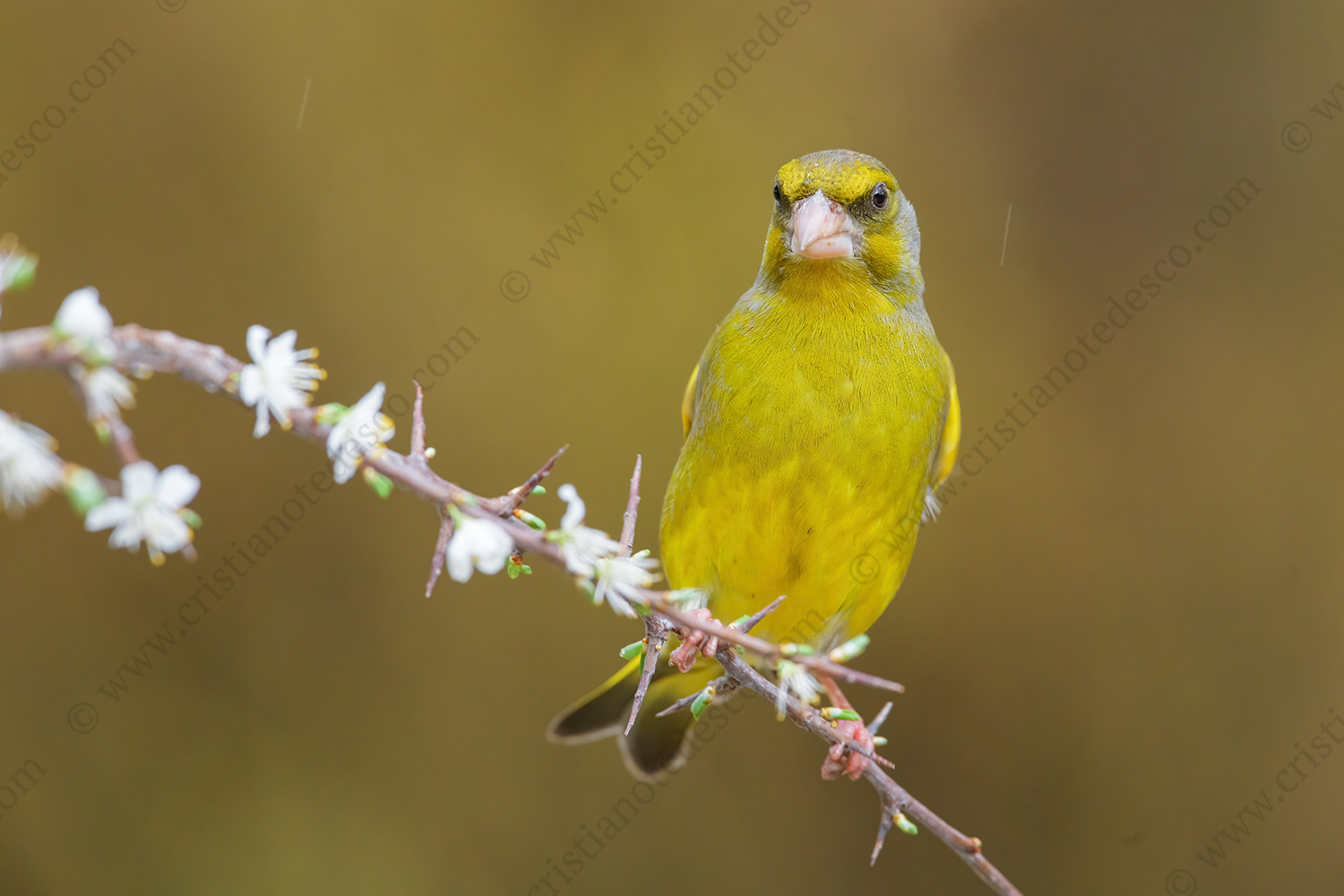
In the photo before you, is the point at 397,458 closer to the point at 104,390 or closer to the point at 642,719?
the point at 104,390

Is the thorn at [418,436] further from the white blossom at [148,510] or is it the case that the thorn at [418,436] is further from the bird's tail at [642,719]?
the bird's tail at [642,719]

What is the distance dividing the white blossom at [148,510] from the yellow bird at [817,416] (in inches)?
57.8

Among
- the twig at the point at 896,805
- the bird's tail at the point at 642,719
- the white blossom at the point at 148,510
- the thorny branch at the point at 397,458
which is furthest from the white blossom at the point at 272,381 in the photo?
the bird's tail at the point at 642,719

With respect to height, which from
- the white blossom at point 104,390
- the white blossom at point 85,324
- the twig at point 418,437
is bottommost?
the white blossom at point 104,390

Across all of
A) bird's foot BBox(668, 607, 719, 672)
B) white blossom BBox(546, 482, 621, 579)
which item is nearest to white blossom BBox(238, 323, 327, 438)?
white blossom BBox(546, 482, 621, 579)

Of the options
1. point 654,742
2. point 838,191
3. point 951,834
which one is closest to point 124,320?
point 654,742

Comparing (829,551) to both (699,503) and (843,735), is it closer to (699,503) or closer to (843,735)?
(699,503)

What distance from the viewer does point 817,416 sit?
2.17 metres

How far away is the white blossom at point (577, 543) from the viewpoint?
908 mm

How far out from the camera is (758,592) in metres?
2.38

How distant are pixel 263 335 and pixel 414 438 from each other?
0.18m

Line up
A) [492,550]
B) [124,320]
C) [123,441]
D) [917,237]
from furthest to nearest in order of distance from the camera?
[124,320] < [917,237] < [492,550] < [123,441]

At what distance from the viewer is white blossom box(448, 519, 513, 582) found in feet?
2.85

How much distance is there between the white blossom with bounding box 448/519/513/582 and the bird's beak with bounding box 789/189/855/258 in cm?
129
